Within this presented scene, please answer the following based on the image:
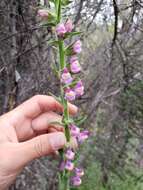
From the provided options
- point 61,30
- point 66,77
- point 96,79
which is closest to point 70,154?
point 66,77

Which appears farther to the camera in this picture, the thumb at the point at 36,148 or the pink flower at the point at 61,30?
the thumb at the point at 36,148

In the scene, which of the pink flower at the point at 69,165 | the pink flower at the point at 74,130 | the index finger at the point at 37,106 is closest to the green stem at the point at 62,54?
the pink flower at the point at 74,130

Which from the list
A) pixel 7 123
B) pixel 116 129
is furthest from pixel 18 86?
pixel 116 129

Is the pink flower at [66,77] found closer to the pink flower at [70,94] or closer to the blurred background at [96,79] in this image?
the pink flower at [70,94]

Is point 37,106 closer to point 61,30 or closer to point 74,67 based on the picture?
Result: point 74,67

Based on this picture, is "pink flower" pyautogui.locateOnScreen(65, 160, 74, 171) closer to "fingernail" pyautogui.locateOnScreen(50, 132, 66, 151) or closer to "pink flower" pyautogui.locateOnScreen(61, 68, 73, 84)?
"fingernail" pyautogui.locateOnScreen(50, 132, 66, 151)

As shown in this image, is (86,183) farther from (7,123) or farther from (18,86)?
(7,123)
